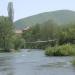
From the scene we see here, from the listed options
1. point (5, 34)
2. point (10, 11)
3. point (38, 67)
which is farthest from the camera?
point (10, 11)

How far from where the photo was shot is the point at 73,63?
45906mm

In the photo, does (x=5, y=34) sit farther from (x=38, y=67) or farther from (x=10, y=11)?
(x=38, y=67)

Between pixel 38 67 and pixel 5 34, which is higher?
pixel 5 34

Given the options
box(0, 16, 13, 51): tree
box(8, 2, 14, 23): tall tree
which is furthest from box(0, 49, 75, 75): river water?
box(8, 2, 14, 23): tall tree

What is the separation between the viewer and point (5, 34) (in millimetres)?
118688

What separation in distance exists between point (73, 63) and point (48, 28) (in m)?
126

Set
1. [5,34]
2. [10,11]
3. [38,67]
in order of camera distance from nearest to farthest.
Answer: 1. [38,67]
2. [5,34]
3. [10,11]

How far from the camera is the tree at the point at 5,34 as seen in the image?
114312mm

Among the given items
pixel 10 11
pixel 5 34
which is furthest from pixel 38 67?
pixel 10 11

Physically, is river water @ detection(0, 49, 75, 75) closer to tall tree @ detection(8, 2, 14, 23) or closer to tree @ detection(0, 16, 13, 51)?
tree @ detection(0, 16, 13, 51)

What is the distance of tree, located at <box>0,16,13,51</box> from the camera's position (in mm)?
114312

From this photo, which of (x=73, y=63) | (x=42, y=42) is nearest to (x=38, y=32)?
(x=42, y=42)

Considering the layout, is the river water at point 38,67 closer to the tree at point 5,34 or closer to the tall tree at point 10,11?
the tree at point 5,34

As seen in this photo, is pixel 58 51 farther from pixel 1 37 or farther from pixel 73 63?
pixel 1 37
